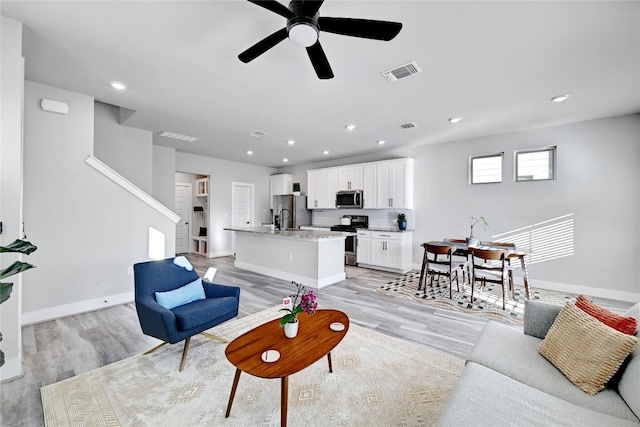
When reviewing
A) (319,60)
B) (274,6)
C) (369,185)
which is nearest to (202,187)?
(369,185)

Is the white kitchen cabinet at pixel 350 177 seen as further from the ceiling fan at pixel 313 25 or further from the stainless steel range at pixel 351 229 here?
the ceiling fan at pixel 313 25

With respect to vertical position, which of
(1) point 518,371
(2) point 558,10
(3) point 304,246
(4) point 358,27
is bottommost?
(1) point 518,371

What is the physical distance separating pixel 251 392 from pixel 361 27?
2.63 metres

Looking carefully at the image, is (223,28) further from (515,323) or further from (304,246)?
(515,323)

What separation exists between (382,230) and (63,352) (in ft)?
17.3

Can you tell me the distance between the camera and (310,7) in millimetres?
1638

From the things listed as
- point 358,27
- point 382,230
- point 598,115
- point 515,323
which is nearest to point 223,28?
point 358,27

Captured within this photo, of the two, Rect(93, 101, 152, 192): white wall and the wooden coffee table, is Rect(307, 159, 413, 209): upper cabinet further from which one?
the wooden coffee table

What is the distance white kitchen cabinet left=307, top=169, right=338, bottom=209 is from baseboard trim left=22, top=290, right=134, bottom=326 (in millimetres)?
4871

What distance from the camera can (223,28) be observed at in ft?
7.26

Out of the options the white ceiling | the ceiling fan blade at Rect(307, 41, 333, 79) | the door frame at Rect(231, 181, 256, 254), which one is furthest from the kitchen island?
the ceiling fan blade at Rect(307, 41, 333, 79)

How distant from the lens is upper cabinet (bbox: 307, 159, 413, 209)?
608 centimetres

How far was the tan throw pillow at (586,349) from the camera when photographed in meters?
1.36

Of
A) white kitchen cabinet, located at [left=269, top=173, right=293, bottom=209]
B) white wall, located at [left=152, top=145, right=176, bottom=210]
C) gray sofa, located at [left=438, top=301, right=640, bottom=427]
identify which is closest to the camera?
gray sofa, located at [left=438, top=301, right=640, bottom=427]
